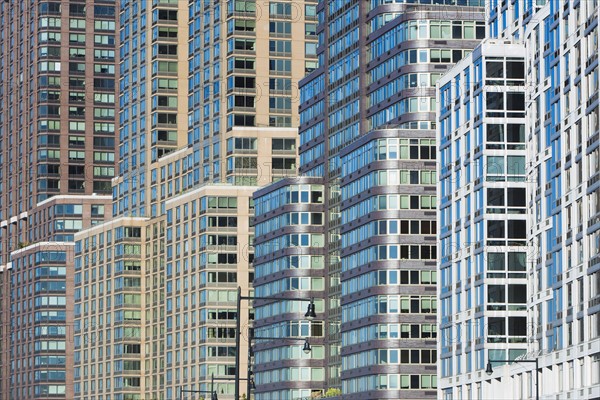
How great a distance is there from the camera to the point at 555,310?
13488 centimetres

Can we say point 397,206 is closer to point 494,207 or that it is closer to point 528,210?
point 494,207

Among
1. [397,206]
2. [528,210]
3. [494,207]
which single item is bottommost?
[528,210]

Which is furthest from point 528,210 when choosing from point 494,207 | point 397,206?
point 397,206

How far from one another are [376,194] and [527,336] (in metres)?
33.9

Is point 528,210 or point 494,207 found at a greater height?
point 494,207

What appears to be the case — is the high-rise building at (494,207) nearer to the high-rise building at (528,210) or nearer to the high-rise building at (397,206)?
the high-rise building at (528,210)

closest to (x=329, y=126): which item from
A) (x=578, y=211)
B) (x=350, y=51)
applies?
(x=350, y=51)

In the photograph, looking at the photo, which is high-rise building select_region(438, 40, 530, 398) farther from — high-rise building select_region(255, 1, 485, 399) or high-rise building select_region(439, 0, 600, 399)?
high-rise building select_region(255, 1, 485, 399)

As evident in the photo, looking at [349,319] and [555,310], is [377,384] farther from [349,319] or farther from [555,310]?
[555,310]

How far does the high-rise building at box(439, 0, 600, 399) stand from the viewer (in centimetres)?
12725

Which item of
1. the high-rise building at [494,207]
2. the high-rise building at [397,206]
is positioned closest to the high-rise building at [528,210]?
the high-rise building at [494,207]

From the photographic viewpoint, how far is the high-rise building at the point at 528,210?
12725 cm

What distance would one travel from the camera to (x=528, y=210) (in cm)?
14600

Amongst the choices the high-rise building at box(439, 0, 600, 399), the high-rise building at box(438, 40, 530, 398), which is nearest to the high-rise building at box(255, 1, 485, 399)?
the high-rise building at box(439, 0, 600, 399)
